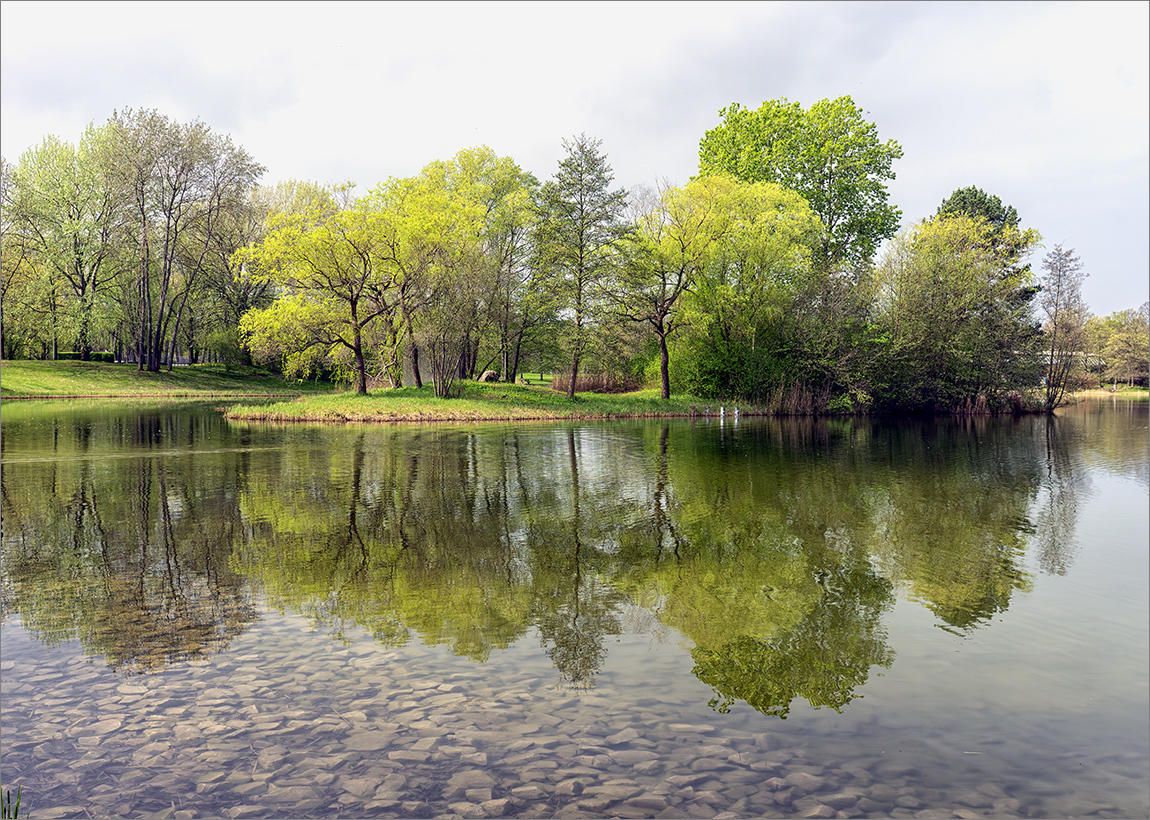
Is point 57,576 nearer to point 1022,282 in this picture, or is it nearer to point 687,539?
point 687,539

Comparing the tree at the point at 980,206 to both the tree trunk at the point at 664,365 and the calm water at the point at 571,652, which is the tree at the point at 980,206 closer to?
the tree trunk at the point at 664,365

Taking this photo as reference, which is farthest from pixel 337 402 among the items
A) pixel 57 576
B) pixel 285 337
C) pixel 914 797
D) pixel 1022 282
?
pixel 1022 282

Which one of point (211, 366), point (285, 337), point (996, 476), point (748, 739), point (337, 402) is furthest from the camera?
point (211, 366)

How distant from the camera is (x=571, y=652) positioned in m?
6.63

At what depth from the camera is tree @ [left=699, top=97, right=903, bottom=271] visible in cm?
5016

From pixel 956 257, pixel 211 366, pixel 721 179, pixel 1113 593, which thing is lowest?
pixel 1113 593

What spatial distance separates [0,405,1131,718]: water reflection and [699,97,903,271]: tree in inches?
1318

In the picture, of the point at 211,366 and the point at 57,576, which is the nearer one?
the point at 57,576

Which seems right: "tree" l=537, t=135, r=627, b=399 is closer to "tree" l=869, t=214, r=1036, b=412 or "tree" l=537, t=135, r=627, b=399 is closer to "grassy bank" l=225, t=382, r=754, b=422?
"grassy bank" l=225, t=382, r=754, b=422

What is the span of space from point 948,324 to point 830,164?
1403 centimetres

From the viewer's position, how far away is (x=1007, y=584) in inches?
351

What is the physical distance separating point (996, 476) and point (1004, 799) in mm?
15678

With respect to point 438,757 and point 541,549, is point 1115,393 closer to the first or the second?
point 541,549

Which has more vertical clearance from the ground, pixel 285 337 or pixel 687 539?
pixel 285 337
